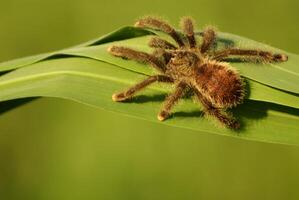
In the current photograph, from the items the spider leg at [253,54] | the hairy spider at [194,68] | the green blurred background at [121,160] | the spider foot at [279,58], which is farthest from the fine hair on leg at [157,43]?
the green blurred background at [121,160]

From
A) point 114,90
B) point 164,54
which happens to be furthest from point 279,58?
point 114,90

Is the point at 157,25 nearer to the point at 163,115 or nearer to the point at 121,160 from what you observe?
the point at 163,115

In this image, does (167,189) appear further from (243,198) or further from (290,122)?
(290,122)

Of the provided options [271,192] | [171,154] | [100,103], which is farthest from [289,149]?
[100,103]

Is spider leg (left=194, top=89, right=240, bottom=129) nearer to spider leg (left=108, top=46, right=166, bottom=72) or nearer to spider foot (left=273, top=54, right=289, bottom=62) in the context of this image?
spider leg (left=108, top=46, right=166, bottom=72)

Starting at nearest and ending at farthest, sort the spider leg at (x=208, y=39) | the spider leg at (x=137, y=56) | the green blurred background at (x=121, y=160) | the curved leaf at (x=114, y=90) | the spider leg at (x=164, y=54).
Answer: the curved leaf at (x=114, y=90) < the spider leg at (x=137, y=56) < the spider leg at (x=164, y=54) < the spider leg at (x=208, y=39) < the green blurred background at (x=121, y=160)

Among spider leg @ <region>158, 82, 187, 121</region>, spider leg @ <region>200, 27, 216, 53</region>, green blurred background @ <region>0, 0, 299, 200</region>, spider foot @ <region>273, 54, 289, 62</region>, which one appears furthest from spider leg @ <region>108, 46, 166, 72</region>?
green blurred background @ <region>0, 0, 299, 200</region>

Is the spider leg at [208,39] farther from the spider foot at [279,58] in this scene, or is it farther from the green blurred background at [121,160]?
the green blurred background at [121,160]
